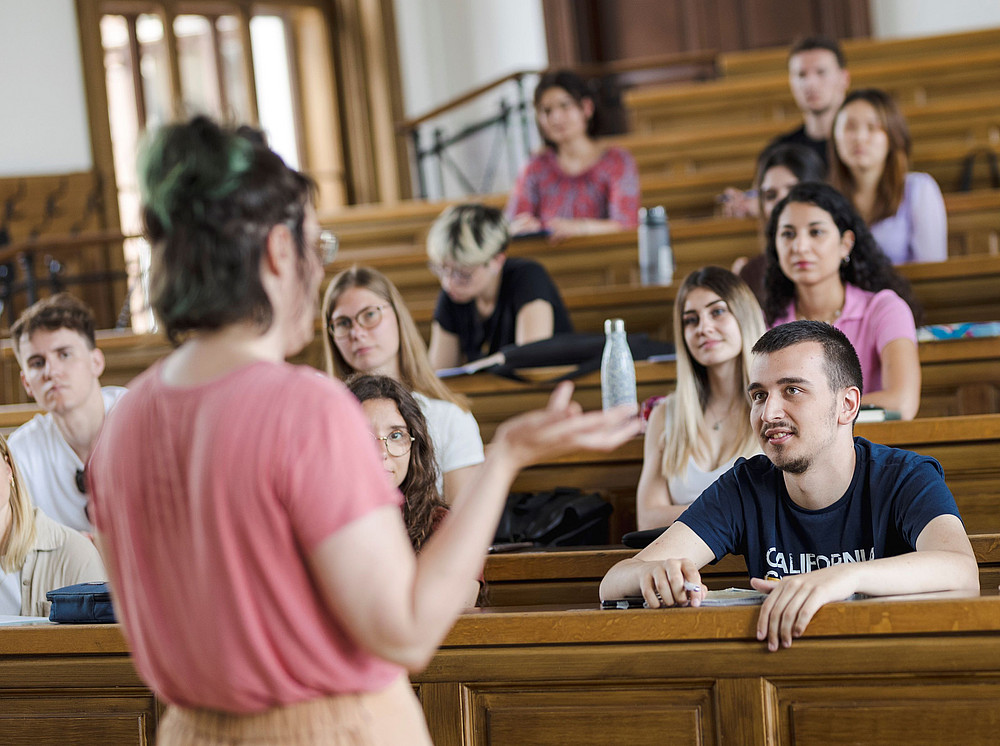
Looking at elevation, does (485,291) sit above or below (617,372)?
above

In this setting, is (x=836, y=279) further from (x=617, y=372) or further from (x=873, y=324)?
(x=617, y=372)

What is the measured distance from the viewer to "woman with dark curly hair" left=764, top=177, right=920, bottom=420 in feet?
9.19

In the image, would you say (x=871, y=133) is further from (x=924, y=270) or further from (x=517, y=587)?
(x=517, y=587)

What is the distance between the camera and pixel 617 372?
2.86 metres

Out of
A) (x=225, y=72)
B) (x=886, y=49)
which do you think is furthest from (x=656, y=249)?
(x=225, y=72)

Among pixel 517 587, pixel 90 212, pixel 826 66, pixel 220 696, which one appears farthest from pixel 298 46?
pixel 220 696

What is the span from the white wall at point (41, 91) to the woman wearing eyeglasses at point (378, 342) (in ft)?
13.0

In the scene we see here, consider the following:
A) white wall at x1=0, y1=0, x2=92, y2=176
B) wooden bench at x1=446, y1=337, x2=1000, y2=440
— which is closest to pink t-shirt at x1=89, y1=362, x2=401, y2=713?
wooden bench at x1=446, y1=337, x2=1000, y2=440

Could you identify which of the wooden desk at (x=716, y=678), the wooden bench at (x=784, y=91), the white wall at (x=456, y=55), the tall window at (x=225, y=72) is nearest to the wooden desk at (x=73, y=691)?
the wooden desk at (x=716, y=678)

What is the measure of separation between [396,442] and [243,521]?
121 centimetres

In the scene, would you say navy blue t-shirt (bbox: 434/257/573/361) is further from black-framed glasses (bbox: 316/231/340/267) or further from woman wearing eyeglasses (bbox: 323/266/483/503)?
black-framed glasses (bbox: 316/231/340/267)

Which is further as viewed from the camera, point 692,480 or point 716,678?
point 692,480

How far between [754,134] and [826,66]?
1.00 metres

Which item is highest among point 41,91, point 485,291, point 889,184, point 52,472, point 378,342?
point 41,91
